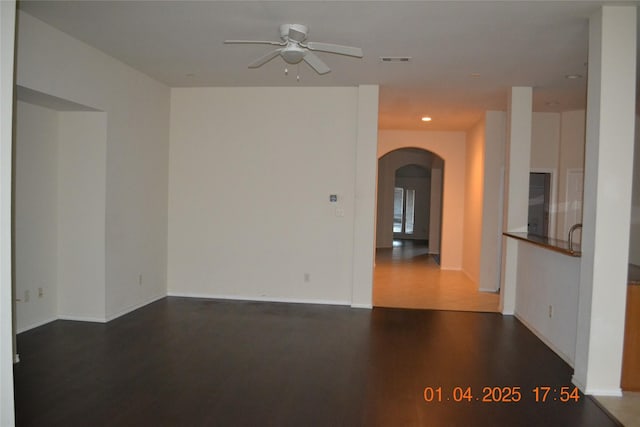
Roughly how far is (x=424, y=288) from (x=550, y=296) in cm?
288

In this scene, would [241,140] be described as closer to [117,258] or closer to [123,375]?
[117,258]

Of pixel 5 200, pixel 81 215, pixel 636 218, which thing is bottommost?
pixel 81 215

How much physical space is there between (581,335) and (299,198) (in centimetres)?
359

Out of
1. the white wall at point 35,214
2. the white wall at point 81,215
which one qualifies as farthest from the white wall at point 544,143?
the white wall at point 35,214

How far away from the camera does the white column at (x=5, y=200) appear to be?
226 centimetres

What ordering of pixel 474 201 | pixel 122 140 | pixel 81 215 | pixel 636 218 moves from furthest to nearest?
pixel 474 201
pixel 636 218
pixel 122 140
pixel 81 215

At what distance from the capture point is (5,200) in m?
2.30

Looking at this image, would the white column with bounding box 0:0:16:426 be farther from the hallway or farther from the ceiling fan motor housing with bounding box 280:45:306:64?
the hallway

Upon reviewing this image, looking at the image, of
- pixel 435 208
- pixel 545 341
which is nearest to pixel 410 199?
pixel 435 208

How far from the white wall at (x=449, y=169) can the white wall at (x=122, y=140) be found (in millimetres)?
4673

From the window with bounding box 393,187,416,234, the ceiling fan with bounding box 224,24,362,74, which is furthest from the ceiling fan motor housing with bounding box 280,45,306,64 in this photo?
the window with bounding box 393,187,416,234

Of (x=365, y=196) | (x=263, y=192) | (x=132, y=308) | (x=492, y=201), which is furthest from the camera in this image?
(x=492, y=201)

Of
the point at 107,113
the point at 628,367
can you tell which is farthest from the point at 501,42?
the point at 107,113

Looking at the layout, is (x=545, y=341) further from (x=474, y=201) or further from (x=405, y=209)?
(x=405, y=209)
